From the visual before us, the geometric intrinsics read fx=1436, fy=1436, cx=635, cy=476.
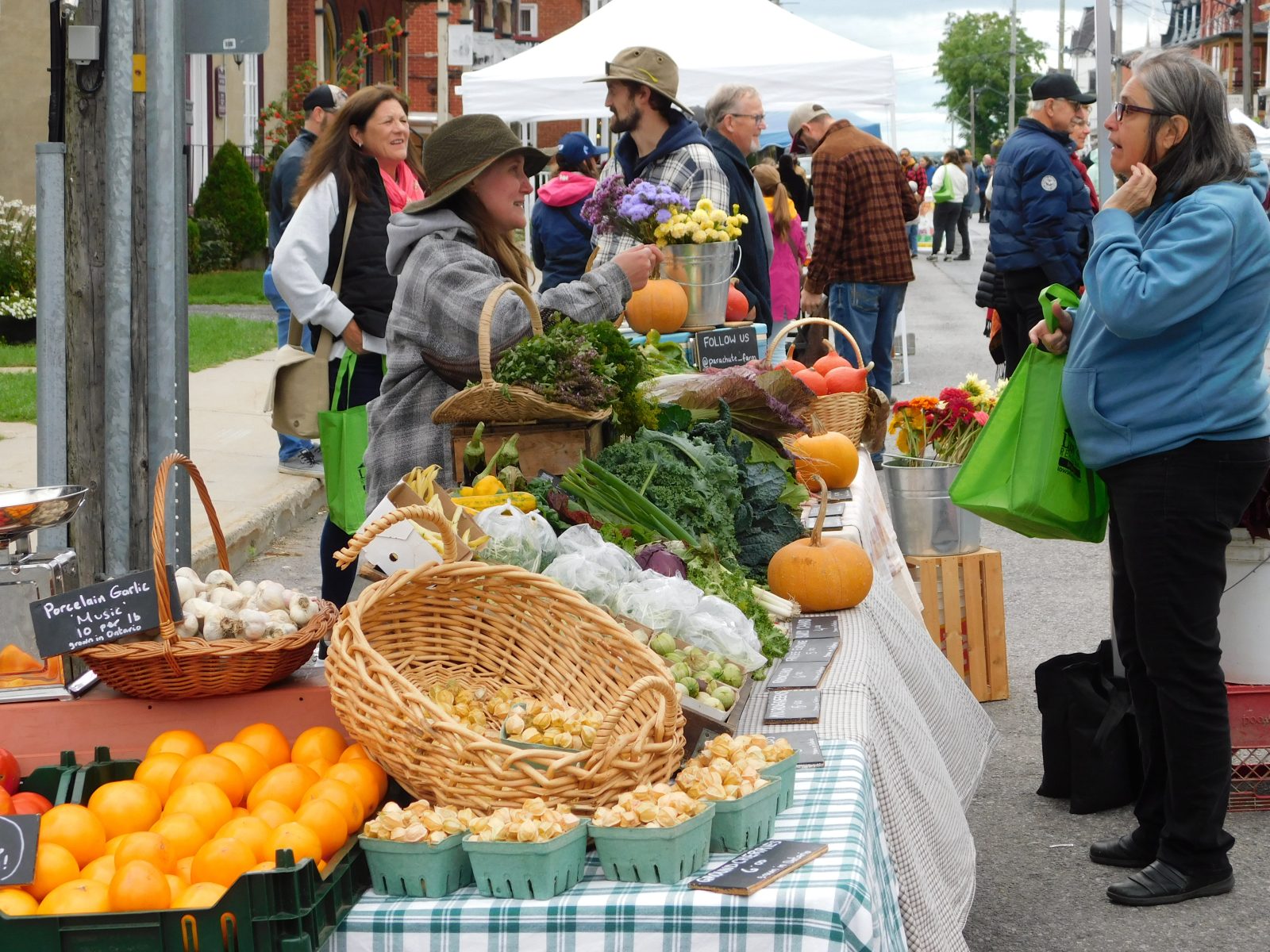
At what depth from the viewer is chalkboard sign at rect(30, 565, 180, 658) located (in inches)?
98.5

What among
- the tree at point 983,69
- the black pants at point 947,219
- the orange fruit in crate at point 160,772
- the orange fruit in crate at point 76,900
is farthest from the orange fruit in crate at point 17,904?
the tree at point 983,69

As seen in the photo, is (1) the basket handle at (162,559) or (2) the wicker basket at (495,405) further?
(2) the wicker basket at (495,405)

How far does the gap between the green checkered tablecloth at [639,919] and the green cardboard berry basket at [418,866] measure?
2cm

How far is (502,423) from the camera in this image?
3.64 metres

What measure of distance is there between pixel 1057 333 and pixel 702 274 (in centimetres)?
200

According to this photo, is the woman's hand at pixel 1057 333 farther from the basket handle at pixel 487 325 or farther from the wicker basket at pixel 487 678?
the wicker basket at pixel 487 678

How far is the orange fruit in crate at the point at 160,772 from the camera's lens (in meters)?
2.29

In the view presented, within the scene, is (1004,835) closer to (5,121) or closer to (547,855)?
(547,855)

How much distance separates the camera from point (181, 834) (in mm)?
2070

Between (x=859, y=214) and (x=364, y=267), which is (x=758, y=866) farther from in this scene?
(x=859, y=214)

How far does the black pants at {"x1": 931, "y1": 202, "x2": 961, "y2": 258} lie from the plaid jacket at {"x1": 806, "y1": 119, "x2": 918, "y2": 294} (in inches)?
815

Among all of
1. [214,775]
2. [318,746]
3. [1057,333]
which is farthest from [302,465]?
[214,775]

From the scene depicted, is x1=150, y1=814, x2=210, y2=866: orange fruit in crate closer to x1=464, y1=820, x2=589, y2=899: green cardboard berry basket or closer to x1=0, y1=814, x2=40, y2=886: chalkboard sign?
x1=0, y1=814, x2=40, y2=886: chalkboard sign

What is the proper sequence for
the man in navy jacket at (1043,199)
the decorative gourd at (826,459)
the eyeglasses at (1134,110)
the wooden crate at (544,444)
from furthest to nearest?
the man in navy jacket at (1043,199), the decorative gourd at (826,459), the wooden crate at (544,444), the eyeglasses at (1134,110)
